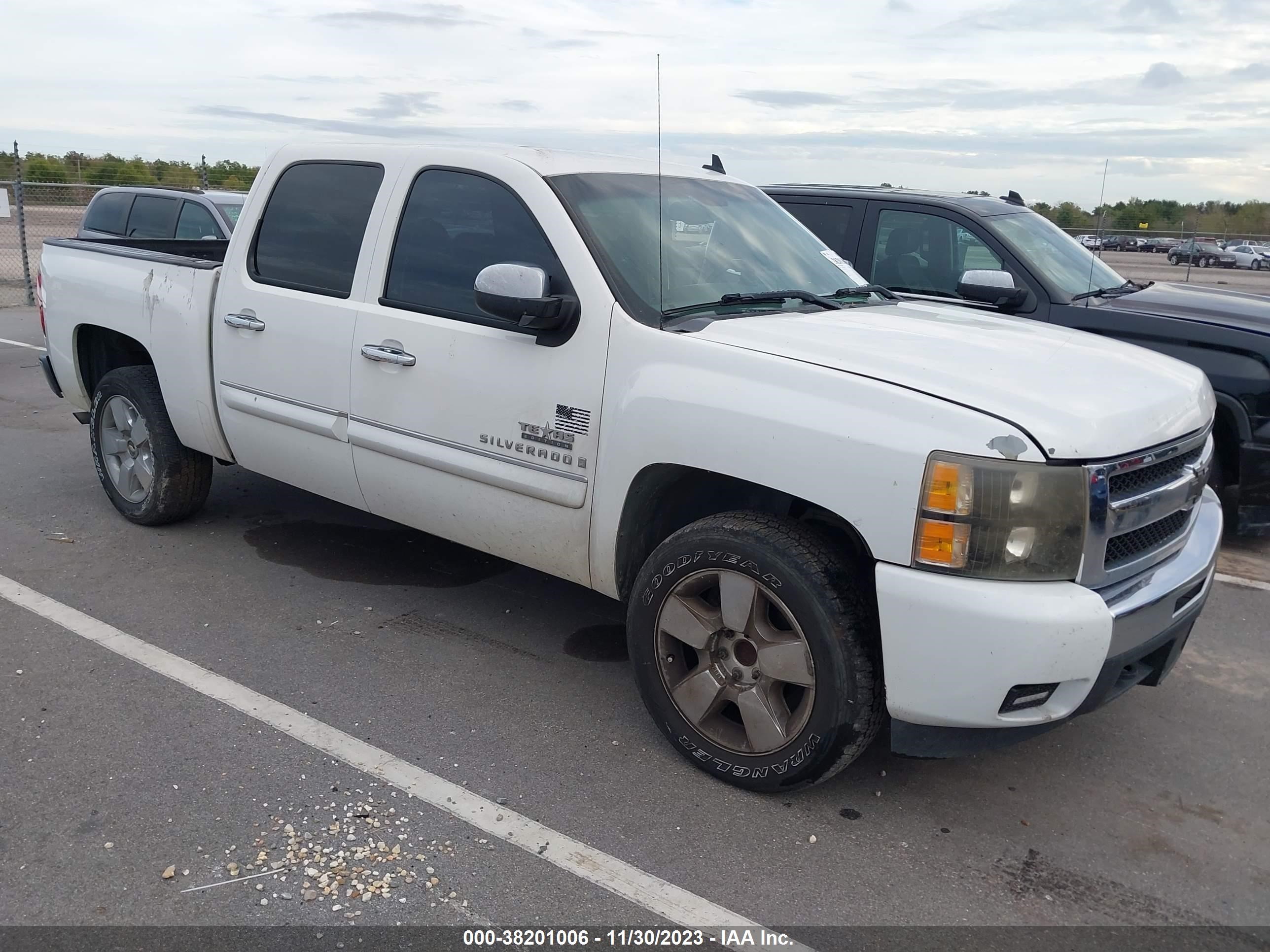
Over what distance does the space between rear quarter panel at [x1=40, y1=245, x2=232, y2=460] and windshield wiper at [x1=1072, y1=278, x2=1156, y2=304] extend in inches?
183

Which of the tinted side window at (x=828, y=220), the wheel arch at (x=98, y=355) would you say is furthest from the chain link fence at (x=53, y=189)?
the tinted side window at (x=828, y=220)

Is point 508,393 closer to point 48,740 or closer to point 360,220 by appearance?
point 360,220

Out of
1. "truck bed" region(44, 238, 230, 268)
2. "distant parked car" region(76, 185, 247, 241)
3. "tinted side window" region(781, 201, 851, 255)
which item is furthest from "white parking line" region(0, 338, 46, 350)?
"tinted side window" region(781, 201, 851, 255)

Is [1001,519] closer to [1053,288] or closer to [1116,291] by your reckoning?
[1053,288]

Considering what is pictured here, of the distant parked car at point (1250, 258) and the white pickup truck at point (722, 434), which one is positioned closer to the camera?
the white pickup truck at point (722, 434)

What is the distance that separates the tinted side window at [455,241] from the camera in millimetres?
3912

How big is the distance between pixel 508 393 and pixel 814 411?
1220mm

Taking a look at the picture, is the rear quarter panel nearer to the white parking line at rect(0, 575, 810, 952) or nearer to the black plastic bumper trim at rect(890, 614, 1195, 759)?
the white parking line at rect(0, 575, 810, 952)

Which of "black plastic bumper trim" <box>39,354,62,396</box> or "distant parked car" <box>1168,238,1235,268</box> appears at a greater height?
"black plastic bumper trim" <box>39,354,62,396</box>

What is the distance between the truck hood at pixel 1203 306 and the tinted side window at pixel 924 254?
78cm

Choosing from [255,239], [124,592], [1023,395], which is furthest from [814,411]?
[124,592]

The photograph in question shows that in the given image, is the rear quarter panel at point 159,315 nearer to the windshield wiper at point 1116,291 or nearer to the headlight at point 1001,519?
the headlight at point 1001,519

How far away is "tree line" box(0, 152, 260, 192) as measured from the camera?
24.0m

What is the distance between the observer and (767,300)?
154 inches
